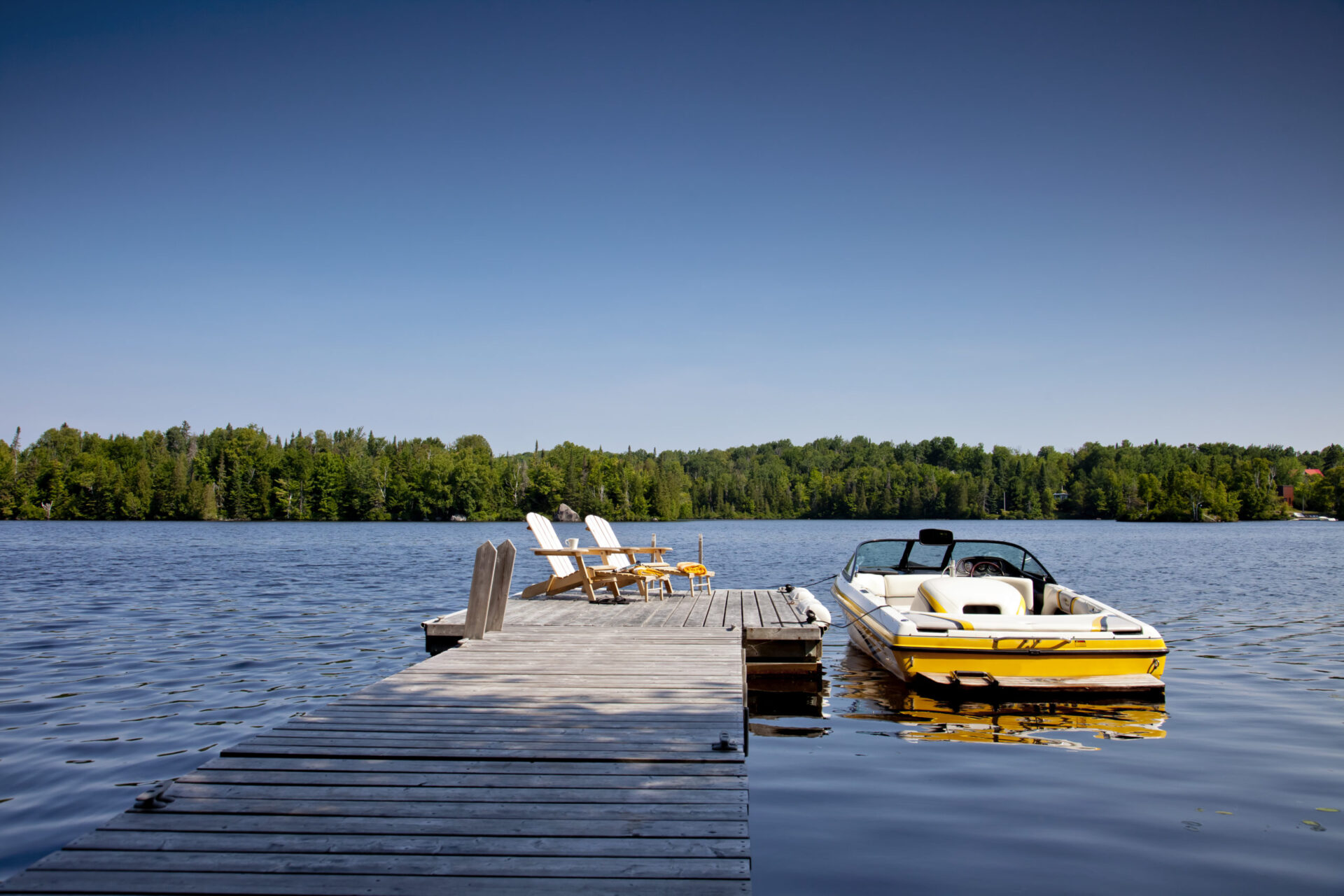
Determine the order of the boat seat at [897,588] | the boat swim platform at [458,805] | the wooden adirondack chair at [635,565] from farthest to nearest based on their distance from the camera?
the wooden adirondack chair at [635,565], the boat seat at [897,588], the boat swim platform at [458,805]

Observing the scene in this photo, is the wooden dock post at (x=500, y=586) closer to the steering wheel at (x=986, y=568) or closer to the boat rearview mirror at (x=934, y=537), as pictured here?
the boat rearview mirror at (x=934, y=537)

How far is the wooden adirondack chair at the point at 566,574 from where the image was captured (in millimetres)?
10648

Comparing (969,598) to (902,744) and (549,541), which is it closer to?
(902,744)

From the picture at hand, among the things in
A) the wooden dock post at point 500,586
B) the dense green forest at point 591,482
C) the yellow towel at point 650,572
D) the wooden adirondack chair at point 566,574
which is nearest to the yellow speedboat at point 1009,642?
the yellow towel at point 650,572

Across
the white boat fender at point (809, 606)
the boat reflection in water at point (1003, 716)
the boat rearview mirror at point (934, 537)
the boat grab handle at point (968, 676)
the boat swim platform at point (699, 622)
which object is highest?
the boat rearview mirror at point (934, 537)

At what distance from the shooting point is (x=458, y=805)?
11.7ft

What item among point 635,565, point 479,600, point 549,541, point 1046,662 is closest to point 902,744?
point 1046,662

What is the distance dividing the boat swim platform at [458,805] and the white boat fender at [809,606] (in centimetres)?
324

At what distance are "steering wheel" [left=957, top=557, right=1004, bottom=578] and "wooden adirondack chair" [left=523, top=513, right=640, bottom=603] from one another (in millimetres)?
3950

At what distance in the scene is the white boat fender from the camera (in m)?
8.95

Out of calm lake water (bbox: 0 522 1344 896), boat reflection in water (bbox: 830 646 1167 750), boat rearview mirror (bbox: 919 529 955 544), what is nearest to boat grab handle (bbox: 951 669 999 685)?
boat reflection in water (bbox: 830 646 1167 750)

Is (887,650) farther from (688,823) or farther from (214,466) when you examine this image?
(214,466)

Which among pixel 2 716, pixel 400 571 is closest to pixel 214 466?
pixel 400 571

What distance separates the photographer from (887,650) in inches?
317
